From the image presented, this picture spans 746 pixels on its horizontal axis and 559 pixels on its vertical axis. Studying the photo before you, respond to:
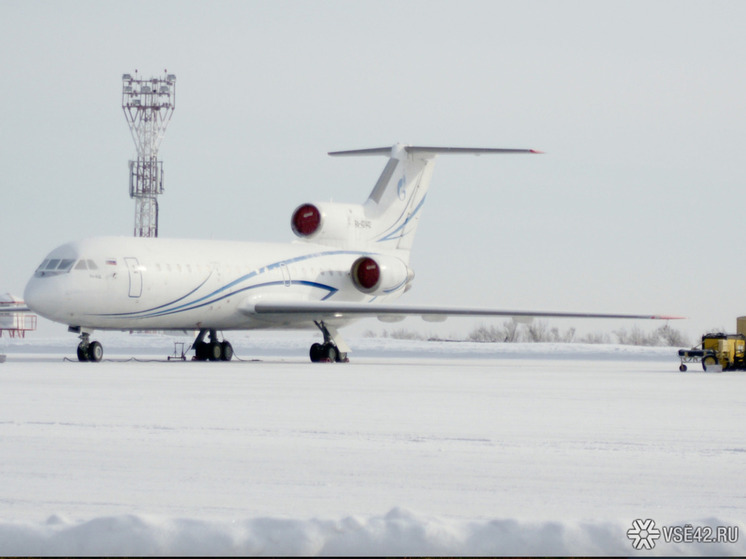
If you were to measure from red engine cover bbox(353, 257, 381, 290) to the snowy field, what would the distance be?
65.6ft

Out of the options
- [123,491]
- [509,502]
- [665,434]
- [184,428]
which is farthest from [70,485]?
[665,434]

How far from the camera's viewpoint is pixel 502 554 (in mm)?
5516

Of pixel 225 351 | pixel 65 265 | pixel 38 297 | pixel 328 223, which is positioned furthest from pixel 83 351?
pixel 328 223

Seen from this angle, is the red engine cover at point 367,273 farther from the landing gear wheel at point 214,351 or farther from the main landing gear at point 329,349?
the landing gear wheel at point 214,351

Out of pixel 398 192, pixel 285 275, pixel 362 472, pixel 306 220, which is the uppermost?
pixel 398 192

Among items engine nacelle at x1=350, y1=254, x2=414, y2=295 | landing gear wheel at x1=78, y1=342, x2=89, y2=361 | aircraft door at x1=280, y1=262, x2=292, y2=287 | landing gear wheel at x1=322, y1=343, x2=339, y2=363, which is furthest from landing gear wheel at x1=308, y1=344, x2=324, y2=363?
landing gear wheel at x1=78, y1=342, x2=89, y2=361

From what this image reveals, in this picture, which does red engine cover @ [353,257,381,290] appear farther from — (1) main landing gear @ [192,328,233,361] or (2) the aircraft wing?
(1) main landing gear @ [192,328,233,361]

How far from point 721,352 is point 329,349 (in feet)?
36.8

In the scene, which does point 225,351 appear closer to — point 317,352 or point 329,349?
point 317,352

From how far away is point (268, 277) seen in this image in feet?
113

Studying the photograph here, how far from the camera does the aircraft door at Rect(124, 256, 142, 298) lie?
3033 centimetres

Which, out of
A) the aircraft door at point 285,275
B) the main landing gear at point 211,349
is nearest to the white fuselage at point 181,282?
the aircraft door at point 285,275

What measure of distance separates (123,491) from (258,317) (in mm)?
27208

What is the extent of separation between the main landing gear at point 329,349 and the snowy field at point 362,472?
17753 millimetres
